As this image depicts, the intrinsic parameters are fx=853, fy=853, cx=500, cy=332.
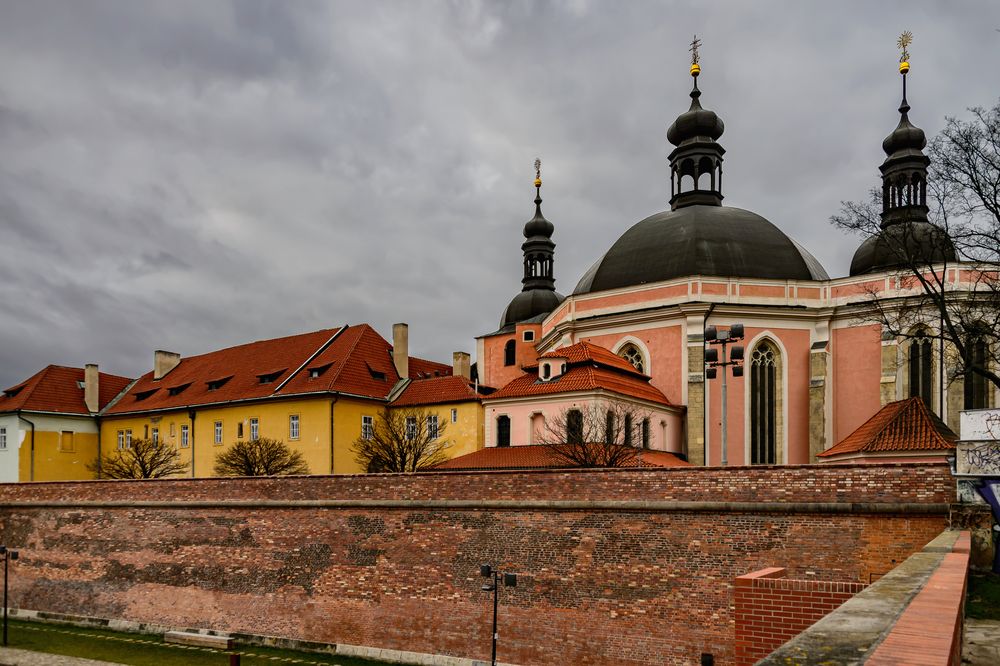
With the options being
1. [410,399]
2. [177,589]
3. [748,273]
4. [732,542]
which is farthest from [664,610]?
[410,399]

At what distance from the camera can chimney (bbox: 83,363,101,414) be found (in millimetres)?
52531

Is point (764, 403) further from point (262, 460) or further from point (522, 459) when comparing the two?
point (262, 460)

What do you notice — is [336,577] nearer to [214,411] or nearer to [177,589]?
[177,589]

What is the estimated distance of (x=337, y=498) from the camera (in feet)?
75.0

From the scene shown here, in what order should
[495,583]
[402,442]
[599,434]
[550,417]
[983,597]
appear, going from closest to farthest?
[983,597] < [495,583] < [599,434] < [550,417] < [402,442]

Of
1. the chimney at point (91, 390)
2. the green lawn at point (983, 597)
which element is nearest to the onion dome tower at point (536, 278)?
the chimney at point (91, 390)

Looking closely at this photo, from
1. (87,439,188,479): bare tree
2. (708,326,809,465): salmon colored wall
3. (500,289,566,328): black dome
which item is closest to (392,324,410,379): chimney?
(500,289,566,328): black dome

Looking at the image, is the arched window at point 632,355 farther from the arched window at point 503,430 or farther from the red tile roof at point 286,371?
the red tile roof at point 286,371

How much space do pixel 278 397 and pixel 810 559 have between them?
32.1 metres

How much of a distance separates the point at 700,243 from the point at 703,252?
0.52 meters

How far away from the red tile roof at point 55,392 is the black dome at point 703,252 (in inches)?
1284

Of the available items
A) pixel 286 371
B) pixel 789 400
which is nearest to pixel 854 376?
pixel 789 400

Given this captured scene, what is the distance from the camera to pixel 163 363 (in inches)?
2184

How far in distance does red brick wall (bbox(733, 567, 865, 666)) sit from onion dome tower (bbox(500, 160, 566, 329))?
42479 millimetres
